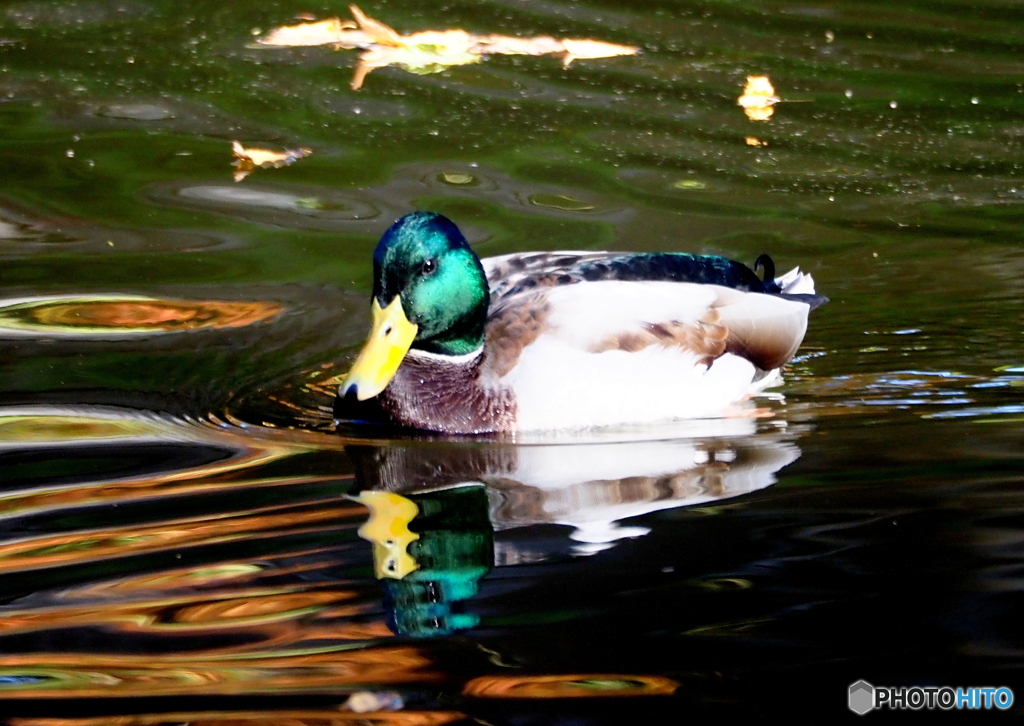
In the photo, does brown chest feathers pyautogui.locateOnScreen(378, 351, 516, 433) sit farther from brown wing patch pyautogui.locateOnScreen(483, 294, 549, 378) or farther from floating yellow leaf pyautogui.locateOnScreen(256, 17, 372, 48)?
floating yellow leaf pyautogui.locateOnScreen(256, 17, 372, 48)

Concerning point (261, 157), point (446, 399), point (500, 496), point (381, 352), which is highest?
point (261, 157)

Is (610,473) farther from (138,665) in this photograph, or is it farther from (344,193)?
(344,193)

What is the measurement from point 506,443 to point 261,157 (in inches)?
150

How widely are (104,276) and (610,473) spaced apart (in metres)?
3.34

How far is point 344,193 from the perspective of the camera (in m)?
7.72

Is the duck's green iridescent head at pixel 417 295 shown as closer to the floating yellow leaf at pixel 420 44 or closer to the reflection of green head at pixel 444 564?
the reflection of green head at pixel 444 564

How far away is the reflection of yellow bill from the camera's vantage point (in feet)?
16.0

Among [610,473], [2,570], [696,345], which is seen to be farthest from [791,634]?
[696,345]

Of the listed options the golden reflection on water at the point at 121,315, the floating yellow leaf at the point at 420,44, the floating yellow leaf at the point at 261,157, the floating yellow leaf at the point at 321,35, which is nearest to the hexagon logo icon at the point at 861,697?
the golden reflection on water at the point at 121,315

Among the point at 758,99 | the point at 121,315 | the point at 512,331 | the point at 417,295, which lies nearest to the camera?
the point at 417,295

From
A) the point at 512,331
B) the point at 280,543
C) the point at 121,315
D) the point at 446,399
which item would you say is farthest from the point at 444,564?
the point at 121,315

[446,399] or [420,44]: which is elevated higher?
[420,44]

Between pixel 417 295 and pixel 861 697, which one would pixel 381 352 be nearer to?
pixel 417 295

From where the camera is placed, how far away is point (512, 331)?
17.0ft
